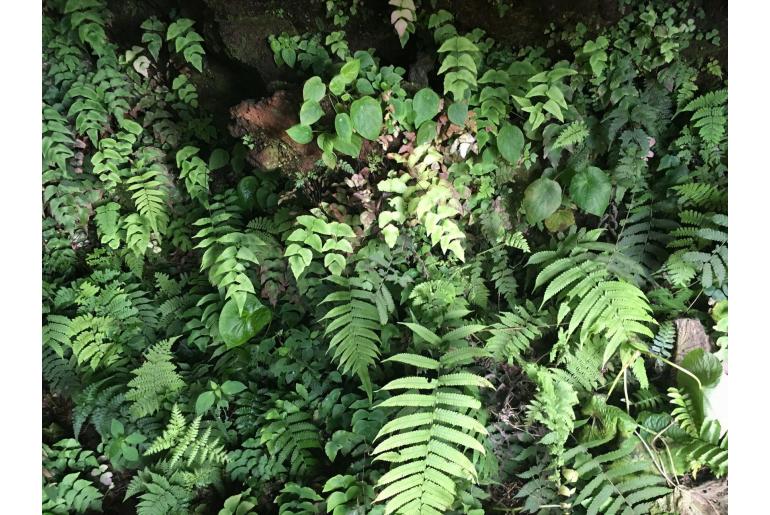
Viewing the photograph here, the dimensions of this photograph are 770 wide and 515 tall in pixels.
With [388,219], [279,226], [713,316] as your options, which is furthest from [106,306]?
[713,316]

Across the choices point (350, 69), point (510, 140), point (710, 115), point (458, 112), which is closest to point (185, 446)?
point (350, 69)

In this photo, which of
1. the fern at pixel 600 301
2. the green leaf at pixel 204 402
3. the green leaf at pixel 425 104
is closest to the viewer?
the fern at pixel 600 301

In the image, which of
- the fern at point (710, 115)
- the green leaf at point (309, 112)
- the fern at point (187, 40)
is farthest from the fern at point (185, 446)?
the fern at point (710, 115)

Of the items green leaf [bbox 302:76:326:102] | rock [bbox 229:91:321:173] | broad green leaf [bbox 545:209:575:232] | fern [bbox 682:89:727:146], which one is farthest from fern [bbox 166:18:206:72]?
fern [bbox 682:89:727:146]

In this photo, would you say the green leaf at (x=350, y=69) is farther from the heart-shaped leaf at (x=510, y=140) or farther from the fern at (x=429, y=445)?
the fern at (x=429, y=445)

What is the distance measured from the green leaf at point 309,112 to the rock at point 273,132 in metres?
0.20

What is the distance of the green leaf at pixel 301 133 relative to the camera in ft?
8.12

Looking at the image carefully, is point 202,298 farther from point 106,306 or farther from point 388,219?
point 388,219

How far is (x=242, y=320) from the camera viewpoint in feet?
9.46

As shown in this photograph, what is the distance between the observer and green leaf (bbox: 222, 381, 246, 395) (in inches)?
112

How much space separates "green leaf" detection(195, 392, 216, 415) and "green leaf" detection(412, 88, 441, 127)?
1952mm

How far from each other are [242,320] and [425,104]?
1.63 metres

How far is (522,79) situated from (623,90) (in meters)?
0.55

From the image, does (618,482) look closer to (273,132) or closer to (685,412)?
(685,412)
